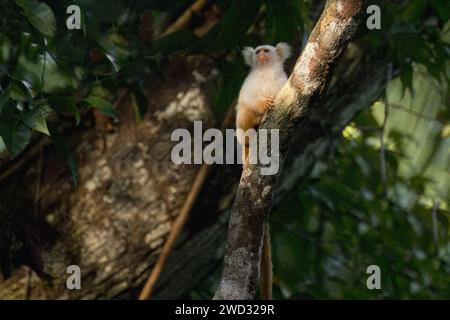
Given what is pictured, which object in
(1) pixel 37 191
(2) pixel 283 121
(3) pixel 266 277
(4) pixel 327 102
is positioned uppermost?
(4) pixel 327 102

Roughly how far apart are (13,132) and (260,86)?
1005 mm

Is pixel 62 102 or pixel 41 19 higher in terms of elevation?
pixel 41 19

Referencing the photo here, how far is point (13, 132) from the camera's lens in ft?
8.34

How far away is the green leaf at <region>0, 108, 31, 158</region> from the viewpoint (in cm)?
251

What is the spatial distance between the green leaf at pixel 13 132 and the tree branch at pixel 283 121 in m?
0.78

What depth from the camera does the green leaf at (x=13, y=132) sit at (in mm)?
2508

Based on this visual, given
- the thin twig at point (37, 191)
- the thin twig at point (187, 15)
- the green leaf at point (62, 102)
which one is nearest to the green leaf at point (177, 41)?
the thin twig at point (187, 15)

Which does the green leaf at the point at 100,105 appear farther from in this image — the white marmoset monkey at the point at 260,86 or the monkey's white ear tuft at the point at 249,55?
the monkey's white ear tuft at the point at 249,55

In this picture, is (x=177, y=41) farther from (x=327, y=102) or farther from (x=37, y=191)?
(x=37, y=191)

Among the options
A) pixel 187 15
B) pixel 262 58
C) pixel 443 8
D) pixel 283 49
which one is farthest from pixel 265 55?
pixel 443 8

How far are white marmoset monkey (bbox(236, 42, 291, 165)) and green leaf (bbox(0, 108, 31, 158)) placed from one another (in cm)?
81

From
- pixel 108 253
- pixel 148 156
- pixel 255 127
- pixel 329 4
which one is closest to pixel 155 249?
pixel 108 253

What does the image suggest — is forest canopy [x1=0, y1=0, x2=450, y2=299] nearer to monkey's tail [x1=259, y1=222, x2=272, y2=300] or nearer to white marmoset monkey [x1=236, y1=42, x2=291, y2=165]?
white marmoset monkey [x1=236, y1=42, x2=291, y2=165]

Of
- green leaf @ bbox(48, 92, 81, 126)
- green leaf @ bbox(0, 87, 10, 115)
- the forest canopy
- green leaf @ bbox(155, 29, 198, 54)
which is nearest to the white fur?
the forest canopy
